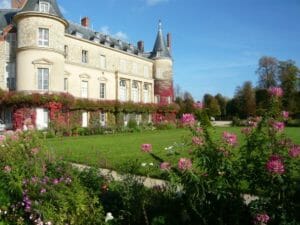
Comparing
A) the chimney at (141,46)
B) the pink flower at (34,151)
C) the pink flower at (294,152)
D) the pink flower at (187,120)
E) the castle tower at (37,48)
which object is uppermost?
the chimney at (141,46)

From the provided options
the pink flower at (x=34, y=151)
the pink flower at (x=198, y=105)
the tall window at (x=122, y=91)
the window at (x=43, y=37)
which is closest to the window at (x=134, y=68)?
the tall window at (x=122, y=91)

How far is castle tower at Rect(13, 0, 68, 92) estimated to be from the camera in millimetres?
29875

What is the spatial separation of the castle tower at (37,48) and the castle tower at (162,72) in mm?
19700

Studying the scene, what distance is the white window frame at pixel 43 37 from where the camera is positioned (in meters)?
30.2

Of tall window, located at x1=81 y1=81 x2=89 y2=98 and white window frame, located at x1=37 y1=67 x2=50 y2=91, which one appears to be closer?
white window frame, located at x1=37 y1=67 x2=50 y2=91

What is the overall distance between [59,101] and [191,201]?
90.1 feet

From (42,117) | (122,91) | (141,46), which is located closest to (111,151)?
(42,117)

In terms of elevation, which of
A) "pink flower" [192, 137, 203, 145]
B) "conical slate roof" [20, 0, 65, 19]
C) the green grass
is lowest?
the green grass

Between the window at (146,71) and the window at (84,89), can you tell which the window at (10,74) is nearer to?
the window at (84,89)

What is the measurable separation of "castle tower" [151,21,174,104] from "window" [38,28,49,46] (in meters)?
20.5

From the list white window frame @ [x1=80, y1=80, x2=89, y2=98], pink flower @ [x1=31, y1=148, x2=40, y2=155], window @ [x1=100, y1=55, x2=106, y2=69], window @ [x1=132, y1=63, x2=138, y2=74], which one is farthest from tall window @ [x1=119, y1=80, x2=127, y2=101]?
pink flower @ [x1=31, y1=148, x2=40, y2=155]

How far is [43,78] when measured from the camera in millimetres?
30266

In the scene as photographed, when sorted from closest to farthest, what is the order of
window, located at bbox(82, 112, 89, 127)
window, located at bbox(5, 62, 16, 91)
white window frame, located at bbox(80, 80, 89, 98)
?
window, located at bbox(5, 62, 16, 91) → window, located at bbox(82, 112, 89, 127) → white window frame, located at bbox(80, 80, 89, 98)

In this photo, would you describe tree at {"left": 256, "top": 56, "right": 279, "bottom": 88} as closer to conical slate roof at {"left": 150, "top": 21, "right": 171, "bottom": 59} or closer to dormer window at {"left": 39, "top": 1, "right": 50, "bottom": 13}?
conical slate roof at {"left": 150, "top": 21, "right": 171, "bottom": 59}
